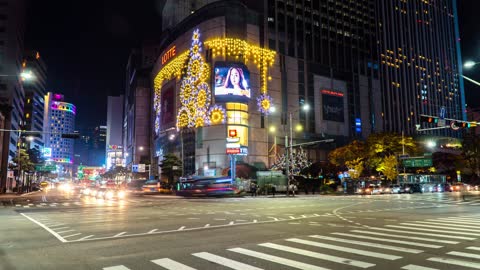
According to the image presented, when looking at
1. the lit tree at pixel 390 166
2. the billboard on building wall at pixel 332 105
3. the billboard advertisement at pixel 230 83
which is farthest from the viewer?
the billboard on building wall at pixel 332 105

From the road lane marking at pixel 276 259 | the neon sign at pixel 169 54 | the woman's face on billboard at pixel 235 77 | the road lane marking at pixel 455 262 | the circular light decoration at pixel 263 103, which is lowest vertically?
the road lane marking at pixel 455 262

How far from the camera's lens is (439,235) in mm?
13125

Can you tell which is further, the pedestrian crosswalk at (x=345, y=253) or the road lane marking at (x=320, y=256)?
the road lane marking at (x=320, y=256)

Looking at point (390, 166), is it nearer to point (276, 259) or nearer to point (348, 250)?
point (348, 250)

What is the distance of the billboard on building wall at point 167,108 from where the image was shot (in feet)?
285

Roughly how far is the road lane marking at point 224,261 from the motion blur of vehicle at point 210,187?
4029 cm

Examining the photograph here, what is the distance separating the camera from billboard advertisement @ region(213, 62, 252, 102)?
68.6m

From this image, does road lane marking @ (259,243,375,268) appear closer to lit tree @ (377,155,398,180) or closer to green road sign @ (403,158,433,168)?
green road sign @ (403,158,433,168)

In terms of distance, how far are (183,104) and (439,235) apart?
2688 inches

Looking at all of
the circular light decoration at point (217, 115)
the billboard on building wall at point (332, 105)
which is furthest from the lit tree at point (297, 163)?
the billboard on building wall at point (332, 105)

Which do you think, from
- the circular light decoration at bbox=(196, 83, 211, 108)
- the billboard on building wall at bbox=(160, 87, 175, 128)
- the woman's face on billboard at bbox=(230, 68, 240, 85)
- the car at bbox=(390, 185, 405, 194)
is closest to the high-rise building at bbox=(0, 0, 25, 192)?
the billboard on building wall at bbox=(160, 87, 175, 128)

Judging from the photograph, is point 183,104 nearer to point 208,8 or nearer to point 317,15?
point 208,8

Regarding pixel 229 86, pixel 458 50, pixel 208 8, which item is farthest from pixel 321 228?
pixel 458 50

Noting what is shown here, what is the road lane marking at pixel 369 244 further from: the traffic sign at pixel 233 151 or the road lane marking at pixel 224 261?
the traffic sign at pixel 233 151
